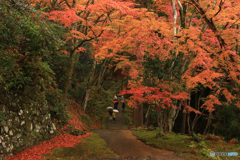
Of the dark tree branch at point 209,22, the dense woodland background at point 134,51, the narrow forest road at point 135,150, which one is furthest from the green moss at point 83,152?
the dark tree branch at point 209,22

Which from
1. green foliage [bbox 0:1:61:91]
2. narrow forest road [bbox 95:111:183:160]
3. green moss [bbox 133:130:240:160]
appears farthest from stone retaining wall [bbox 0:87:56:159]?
green moss [bbox 133:130:240:160]

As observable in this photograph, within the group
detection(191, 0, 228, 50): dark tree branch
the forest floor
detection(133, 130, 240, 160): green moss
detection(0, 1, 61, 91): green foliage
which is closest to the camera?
detection(0, 1, 61, 91): green foliage

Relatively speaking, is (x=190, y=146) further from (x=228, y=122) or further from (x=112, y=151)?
(x=228, y=122)

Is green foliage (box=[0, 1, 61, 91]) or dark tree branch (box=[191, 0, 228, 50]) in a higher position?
dark tree branch (box=[191, 0, 228, 50])

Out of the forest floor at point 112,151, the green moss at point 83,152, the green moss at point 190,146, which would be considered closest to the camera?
the green moss at point 83,152

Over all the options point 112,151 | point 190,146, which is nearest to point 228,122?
point 190,146

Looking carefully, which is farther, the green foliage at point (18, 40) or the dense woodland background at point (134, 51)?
the dense woodland background at point (134, 51)

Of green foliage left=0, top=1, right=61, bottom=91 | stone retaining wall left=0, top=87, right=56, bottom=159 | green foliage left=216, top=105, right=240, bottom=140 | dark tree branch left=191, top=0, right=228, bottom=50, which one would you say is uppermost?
dark tree branch left=191, top=0, right=228, bottom=50

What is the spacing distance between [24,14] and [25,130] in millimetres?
4463

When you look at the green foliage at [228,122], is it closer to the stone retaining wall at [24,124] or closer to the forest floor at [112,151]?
the forest floor at [112,151]

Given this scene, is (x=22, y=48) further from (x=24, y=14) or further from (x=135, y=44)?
(x=135, y=44)

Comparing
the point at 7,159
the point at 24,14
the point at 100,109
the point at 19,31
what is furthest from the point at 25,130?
the point at 100,109

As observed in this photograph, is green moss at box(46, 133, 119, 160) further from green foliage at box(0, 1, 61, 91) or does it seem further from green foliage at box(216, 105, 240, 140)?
green foliage at box(216, 105, 240, 140)

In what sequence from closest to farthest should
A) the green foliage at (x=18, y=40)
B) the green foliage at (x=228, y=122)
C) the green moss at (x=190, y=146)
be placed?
1. the green foliage at (x=18, y=40)
2. the green moss at (x=190, y=146)
3. the green foliage at (x=228, y=122)
